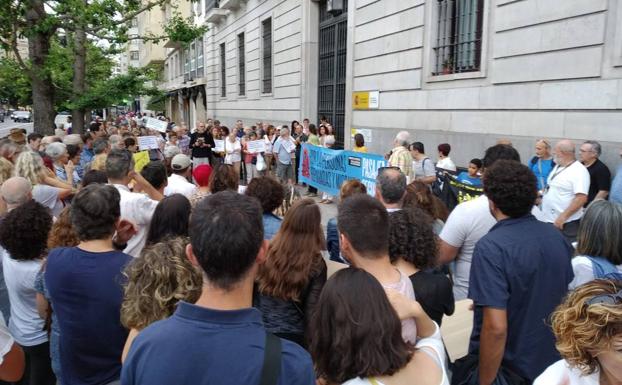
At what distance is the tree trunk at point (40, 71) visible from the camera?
986 cm

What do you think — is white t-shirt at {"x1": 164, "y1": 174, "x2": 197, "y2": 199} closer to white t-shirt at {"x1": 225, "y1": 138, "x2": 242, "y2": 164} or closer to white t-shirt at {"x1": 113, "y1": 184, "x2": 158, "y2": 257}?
white t-shirt at {"x1": 113, "y1": 184, "x2": 158, "y2": 257}

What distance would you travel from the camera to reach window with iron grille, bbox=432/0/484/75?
9578 mm

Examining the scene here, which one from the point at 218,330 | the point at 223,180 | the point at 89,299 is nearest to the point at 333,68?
the point at 223,180

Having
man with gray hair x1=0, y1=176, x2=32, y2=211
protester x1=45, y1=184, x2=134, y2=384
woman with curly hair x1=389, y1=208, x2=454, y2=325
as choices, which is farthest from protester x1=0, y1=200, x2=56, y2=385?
woman with curly hair x1=389, y1=208, x2=454, y2=325

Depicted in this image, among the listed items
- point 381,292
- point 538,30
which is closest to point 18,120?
point 538,30

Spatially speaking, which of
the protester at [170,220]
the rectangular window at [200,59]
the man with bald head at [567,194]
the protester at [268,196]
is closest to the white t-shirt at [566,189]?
the man with bald head at [567,194]

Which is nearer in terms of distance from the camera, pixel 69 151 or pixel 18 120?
pixel 69 151

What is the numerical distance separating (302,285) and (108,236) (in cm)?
105

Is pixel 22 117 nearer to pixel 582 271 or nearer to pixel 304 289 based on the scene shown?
pixel 304 289

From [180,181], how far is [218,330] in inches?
153

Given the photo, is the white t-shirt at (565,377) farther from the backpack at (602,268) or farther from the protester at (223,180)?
the protester at (223,180)

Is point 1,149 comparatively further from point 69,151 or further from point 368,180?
point 368,180

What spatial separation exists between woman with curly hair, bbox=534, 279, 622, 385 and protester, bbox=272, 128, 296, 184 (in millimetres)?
10796

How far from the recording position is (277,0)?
19.1 metres
